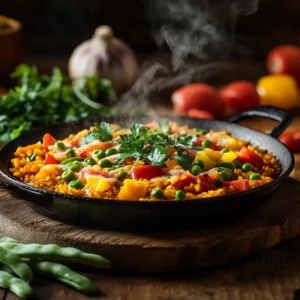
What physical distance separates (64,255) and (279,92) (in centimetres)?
401

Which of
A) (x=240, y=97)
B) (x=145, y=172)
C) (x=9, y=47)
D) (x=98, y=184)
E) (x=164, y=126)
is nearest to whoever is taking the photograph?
(x=98, y=184)

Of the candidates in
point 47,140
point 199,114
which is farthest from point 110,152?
point 199,114

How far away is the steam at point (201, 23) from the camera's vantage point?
7711 mm

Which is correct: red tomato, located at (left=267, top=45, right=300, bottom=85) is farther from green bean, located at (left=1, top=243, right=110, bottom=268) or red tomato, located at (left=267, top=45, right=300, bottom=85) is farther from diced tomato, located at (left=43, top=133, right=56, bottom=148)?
green bean, located at (left=1, top=243, right=110, bottom=268)

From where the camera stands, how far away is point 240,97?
7.09 metres

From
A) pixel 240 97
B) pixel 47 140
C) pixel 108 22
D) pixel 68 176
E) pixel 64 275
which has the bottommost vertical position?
pixel 108 22

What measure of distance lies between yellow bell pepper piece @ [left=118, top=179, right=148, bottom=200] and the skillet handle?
1.50 m

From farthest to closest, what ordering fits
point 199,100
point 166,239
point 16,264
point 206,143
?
point 199,100 < point 206,143 < point 166,239 < point 16,264

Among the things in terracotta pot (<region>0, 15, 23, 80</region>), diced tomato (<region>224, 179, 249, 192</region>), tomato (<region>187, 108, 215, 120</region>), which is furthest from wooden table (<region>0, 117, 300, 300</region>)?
terracotta pot (<region>0, 15, 23, 80</region>)

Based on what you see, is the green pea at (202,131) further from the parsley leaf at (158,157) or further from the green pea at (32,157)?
the green pea at (32,157)

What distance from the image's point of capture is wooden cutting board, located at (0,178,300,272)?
3895 mm

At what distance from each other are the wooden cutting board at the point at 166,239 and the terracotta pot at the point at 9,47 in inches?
131

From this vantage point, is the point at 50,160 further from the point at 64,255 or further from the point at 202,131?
the point at 202,131

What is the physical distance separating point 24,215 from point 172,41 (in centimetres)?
341
